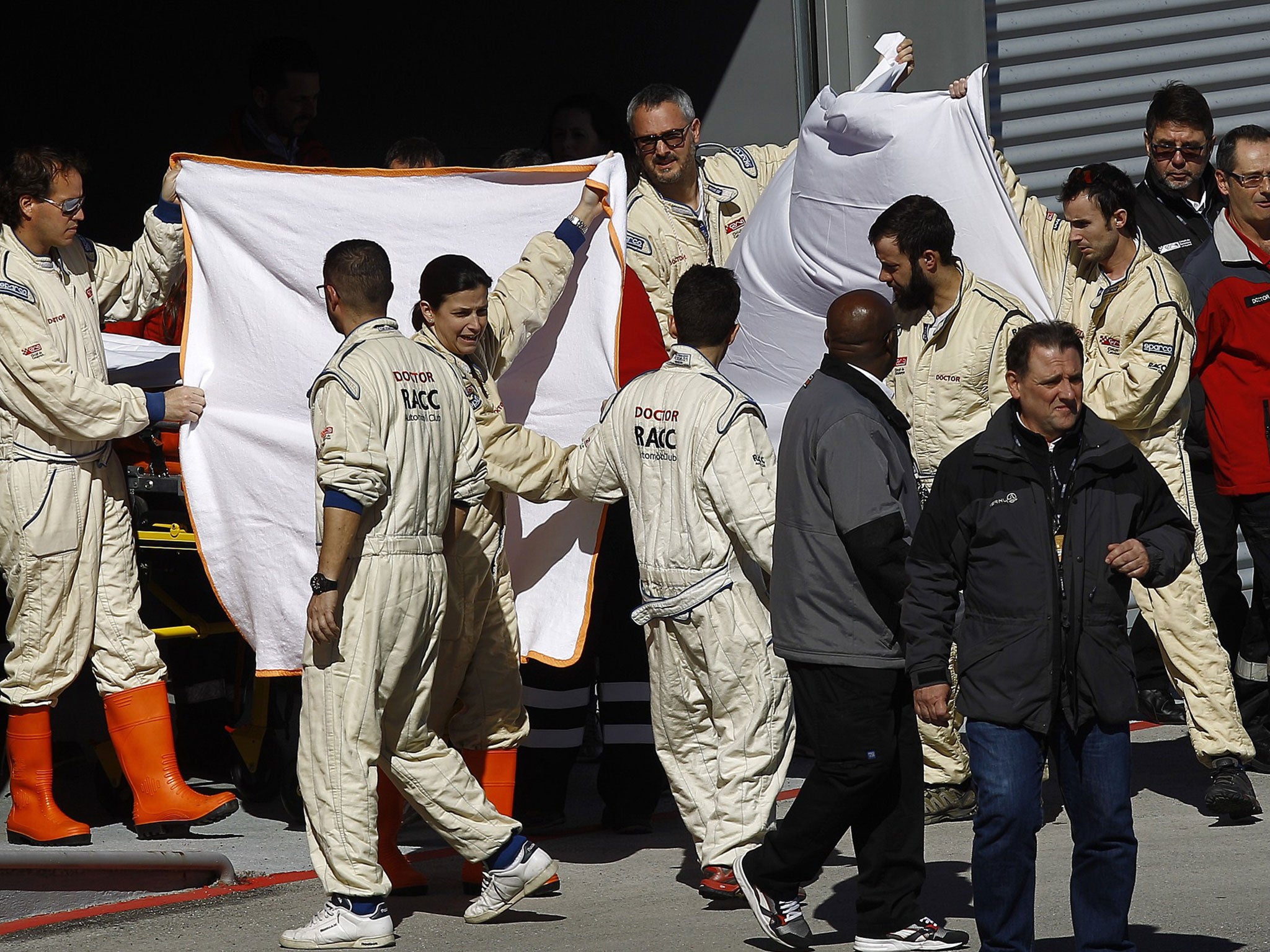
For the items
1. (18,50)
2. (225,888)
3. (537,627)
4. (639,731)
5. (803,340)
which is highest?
(18,50)

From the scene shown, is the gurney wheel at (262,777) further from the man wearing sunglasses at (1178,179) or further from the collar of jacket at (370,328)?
the man wearing sunglasses at (1178,179)

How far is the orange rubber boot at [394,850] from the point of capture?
17.7 ft

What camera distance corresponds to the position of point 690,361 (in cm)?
530

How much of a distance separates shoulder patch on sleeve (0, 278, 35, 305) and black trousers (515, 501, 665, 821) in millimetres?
2079

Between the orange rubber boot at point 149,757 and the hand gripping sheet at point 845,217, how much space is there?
2.50 m

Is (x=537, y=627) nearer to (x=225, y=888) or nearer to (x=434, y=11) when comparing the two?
(x=225, y=888)

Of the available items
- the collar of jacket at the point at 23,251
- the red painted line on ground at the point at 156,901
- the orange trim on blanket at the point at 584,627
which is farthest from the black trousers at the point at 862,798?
the collar of jacket at the point at 23,251

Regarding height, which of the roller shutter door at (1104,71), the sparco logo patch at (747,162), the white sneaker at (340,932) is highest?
the roller shutter door at (1104,71)

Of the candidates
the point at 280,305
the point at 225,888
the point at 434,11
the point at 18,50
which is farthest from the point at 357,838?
the point at 18,50

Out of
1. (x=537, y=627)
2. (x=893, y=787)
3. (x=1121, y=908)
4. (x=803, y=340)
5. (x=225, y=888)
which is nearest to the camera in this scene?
(x=1121, y=908)

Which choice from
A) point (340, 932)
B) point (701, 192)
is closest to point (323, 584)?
point (340, 932)

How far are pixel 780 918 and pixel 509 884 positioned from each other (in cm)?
84

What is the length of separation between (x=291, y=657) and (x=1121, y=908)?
282 cm

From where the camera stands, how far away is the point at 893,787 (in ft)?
15.3
